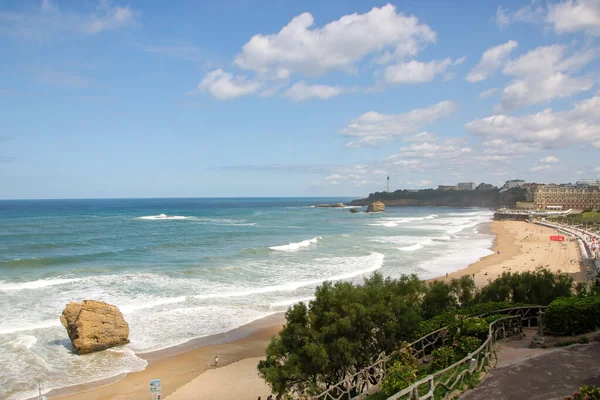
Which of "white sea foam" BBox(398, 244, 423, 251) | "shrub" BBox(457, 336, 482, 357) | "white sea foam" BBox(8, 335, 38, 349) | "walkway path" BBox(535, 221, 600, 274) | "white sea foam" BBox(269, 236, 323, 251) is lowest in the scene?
"white sea foam" BBox(8, 335, 38, 349)

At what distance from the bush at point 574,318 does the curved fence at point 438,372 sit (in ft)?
3.53

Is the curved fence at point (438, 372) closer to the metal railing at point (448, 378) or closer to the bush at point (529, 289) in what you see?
the metal railing at point (448, 378)

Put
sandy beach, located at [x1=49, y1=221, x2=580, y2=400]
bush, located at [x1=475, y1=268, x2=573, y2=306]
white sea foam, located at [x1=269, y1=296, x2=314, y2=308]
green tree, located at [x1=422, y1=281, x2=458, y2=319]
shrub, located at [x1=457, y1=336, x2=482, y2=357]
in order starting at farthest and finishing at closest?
white sea foam, located at [x1=269, y1=296, x2=314, y2=308] < bush, located at [x1=475, y1=268, x2=573, y2=306] < green tree, located at [x1=422, y1=281, x2=458, y2=319] < sandy beach, located at [x1=49, y1=221, x2=580, y2=400] < shrub, located at [x1=457, y1=336, x2=482, y2=357]

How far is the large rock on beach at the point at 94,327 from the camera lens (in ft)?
65.9

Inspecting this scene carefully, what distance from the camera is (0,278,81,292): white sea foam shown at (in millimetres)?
30797

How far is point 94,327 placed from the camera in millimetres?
20438

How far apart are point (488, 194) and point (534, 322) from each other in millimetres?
188954

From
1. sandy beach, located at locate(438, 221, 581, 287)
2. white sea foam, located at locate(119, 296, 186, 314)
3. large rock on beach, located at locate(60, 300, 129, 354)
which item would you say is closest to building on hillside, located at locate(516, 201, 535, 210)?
sandy beach, located at locate(438, 221, 581, 287)

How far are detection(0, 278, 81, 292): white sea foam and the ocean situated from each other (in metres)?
0.07

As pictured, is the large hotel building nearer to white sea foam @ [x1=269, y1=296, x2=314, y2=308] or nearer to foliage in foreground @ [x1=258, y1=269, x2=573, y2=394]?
white sea foam @ [x1=269, y1=296, x2=314, y2=308]

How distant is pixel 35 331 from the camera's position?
73.0 ft

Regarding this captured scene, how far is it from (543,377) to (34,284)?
109 feet

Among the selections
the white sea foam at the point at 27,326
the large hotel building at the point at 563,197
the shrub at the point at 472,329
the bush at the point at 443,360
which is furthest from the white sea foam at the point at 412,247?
the large hotel building at the point at 563,197

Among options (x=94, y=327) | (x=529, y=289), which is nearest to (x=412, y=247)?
(x=529, y=289)
